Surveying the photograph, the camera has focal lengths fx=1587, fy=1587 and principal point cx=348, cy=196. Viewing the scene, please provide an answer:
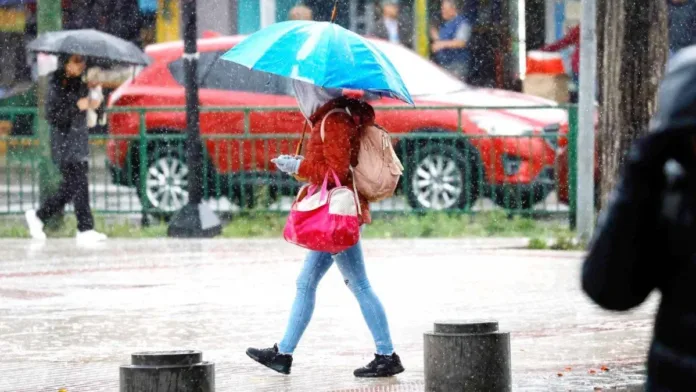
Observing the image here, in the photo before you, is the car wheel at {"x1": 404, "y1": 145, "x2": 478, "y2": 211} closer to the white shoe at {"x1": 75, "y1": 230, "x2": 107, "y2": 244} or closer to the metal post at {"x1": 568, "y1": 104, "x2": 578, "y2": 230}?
the metal post at {"x1": 568, "y1": 104, "x2": 578, "y2": 230}

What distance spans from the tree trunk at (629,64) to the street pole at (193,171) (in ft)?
17.8

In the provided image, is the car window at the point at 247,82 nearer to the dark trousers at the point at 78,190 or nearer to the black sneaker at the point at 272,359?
the dark trousers at the point at 78,190

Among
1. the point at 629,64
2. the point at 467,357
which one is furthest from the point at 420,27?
the point at 467,357

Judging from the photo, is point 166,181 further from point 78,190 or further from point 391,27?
point 391,27

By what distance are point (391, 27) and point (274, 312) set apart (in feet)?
50.5

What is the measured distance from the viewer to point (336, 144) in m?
6.75

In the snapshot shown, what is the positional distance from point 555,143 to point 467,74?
307 inches

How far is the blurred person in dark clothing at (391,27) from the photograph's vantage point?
24656 millimetres

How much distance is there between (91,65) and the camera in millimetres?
14906

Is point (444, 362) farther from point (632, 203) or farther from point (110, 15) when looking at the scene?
point (110, 15)

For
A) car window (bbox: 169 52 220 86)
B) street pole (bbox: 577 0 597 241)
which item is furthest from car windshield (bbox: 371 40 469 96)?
street pole (bbox: 577 0 597 241)

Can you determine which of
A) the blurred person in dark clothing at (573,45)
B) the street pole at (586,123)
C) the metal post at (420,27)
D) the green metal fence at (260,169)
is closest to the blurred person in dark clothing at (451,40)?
the blurred person in dark clothing at (573,45)

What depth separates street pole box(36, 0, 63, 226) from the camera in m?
15.7

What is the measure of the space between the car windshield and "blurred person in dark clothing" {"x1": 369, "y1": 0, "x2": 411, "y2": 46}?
24.1 ft
